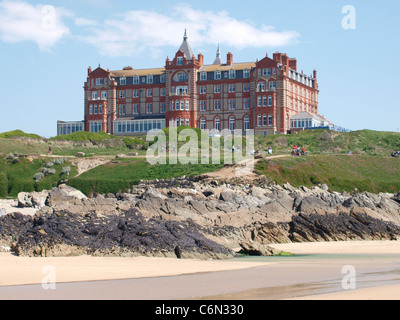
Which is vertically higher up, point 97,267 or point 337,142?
point 337,142

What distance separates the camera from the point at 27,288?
16.6m

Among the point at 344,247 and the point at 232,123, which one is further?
the point at 232,123

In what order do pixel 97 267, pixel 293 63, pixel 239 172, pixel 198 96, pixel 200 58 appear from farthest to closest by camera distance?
pixel 293 63
pixel 200 58
pixel 198 96
pixel 239 172
pixel 97 267

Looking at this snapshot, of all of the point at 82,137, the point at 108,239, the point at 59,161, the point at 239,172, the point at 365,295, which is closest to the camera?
the point at 365,295

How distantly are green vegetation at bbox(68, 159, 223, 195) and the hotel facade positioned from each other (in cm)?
3121

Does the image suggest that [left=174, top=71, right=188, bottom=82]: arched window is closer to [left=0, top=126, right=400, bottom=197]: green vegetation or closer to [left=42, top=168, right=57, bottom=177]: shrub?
[left=0, top=126, right=400, bottom=197]: green vegetation

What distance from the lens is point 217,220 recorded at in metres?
32.5

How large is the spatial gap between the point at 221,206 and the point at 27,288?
73.9ft

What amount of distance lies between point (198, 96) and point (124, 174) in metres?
38.9

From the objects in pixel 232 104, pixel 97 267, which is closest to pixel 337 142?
pixel 232 104

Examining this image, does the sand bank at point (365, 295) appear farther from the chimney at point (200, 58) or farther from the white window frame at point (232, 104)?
the chimney at point (200, 58)

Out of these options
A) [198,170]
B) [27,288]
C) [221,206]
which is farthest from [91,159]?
[27,288]

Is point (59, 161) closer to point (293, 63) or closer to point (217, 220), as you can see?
point (217, 220)
